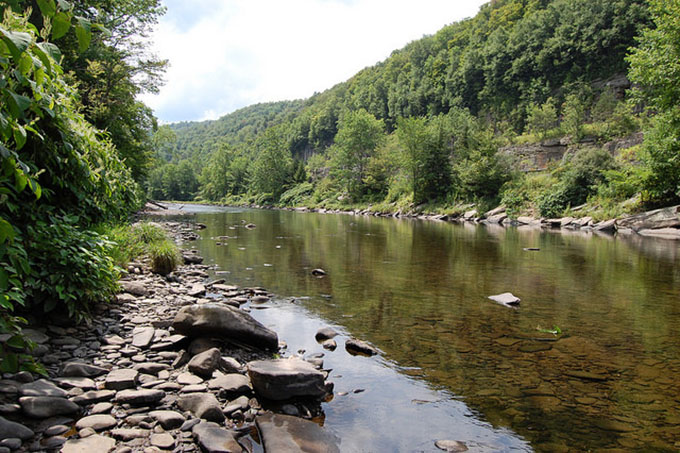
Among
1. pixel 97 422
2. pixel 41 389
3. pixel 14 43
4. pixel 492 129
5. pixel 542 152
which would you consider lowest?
pixel 97 422

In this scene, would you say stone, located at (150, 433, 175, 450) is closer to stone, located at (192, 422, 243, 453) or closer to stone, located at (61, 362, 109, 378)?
stone, located at (192, 422, 243, 453)

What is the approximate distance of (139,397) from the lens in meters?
4.09

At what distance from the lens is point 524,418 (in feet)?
14.5

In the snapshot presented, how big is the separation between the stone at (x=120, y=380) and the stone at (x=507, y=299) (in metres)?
7.48

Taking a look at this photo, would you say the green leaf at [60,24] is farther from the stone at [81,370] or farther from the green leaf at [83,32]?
the stone at [81,370]

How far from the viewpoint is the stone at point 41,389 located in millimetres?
3734

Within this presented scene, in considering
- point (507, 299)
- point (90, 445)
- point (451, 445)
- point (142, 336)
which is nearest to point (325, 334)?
point (142, 336)

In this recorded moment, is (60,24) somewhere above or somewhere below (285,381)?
above

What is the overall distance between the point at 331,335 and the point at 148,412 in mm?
3393

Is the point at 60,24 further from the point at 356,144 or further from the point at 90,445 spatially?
the point at 356,144

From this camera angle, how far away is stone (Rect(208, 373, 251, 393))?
4.59m

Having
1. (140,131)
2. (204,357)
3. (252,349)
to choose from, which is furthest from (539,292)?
(140,131)

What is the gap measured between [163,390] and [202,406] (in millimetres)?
669

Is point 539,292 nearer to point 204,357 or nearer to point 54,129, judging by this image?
point 204,357
